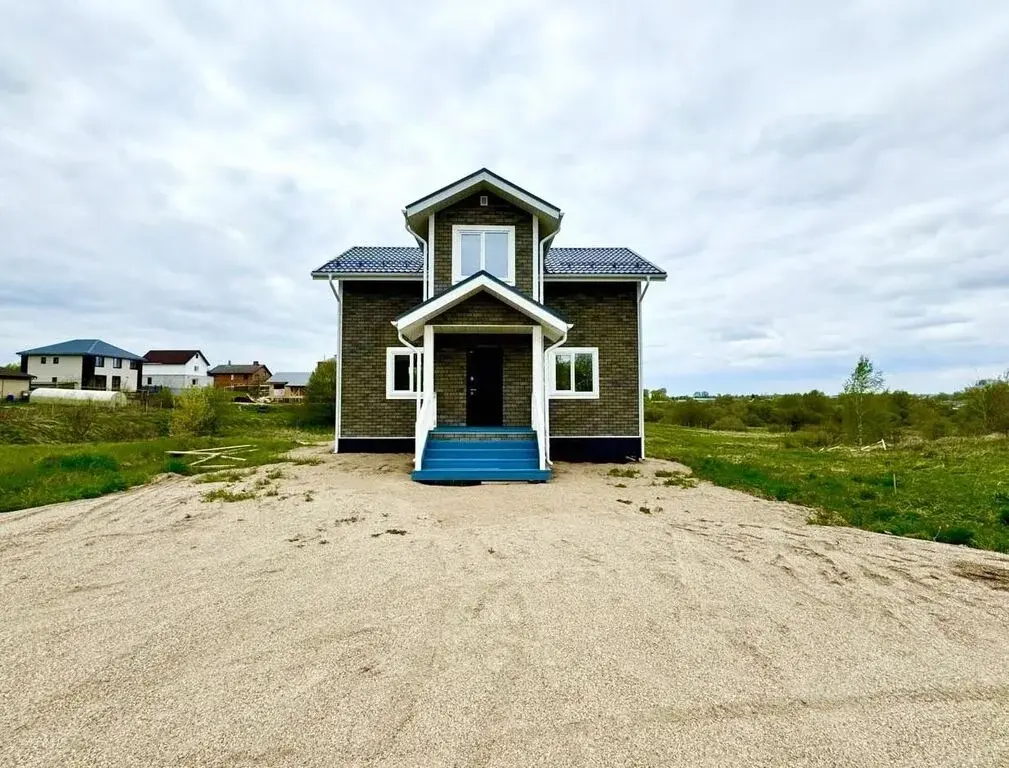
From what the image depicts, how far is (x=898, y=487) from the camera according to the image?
29.5 ft

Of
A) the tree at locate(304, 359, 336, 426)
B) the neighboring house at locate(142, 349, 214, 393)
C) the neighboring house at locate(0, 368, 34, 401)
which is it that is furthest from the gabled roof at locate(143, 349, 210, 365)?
the tree at locate(304, 359, 336, 426)

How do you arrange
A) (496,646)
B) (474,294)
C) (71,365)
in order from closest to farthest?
(496,646)
(474,294)
(71,365)

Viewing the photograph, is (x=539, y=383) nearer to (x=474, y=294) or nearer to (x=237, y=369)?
(x=474, y=294)

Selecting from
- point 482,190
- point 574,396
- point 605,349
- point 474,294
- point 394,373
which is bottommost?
point 574,396

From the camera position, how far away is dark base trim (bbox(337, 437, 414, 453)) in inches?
499

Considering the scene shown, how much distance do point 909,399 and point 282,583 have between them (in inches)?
1160

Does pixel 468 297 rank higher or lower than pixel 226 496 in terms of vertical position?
higher

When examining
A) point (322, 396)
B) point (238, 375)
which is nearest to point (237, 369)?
point (238, 375)

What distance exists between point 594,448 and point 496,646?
9.69m

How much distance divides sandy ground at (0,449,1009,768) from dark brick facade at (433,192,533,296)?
7367 millimetres

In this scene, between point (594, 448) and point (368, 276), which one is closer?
point (368, 276)

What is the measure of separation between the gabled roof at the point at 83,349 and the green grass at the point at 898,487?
2343 inches

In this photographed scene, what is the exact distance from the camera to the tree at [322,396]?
2958 cm

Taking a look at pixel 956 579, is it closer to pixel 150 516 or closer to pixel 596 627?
pixel 596 627
